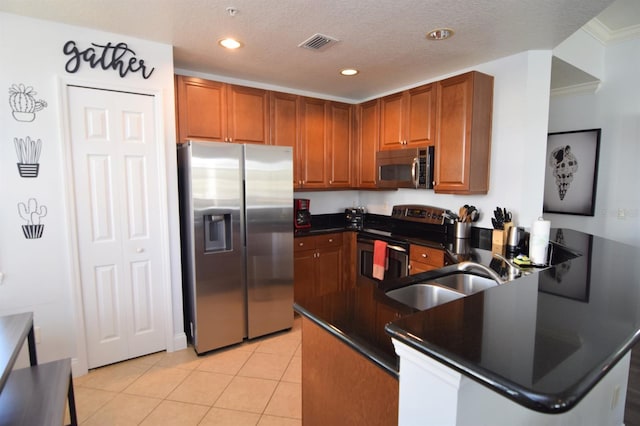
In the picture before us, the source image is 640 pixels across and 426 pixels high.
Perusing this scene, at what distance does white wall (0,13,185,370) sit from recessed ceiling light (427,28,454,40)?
84.1 inches

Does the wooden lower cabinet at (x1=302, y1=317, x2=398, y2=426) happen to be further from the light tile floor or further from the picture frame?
the picture frame

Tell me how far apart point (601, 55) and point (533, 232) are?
2.59 m

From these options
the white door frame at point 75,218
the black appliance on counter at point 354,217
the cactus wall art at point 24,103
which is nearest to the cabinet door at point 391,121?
the black appliance on counter at point 354,217

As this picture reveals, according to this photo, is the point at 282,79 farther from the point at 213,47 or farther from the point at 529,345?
the point at 529,345

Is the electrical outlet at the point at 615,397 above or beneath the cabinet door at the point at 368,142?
beneath

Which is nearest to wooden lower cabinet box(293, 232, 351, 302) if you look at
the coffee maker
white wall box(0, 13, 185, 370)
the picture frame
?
the coffee maker

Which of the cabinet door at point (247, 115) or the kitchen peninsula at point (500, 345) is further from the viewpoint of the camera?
the cabinet door at point (247, 115)

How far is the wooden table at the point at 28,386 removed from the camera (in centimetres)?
137

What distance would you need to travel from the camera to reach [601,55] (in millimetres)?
3314

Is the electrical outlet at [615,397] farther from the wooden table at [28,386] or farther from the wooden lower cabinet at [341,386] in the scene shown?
the wooden table at [28,386]

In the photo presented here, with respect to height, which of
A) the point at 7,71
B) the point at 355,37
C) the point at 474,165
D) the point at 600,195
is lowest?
the point at 600,195

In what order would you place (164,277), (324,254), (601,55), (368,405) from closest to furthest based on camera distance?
(368,405), (164,277), (601,55), (324,254)

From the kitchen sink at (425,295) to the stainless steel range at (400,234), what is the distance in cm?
146

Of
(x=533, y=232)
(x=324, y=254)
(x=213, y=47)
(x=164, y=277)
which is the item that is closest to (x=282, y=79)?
(x=213, y=47)
